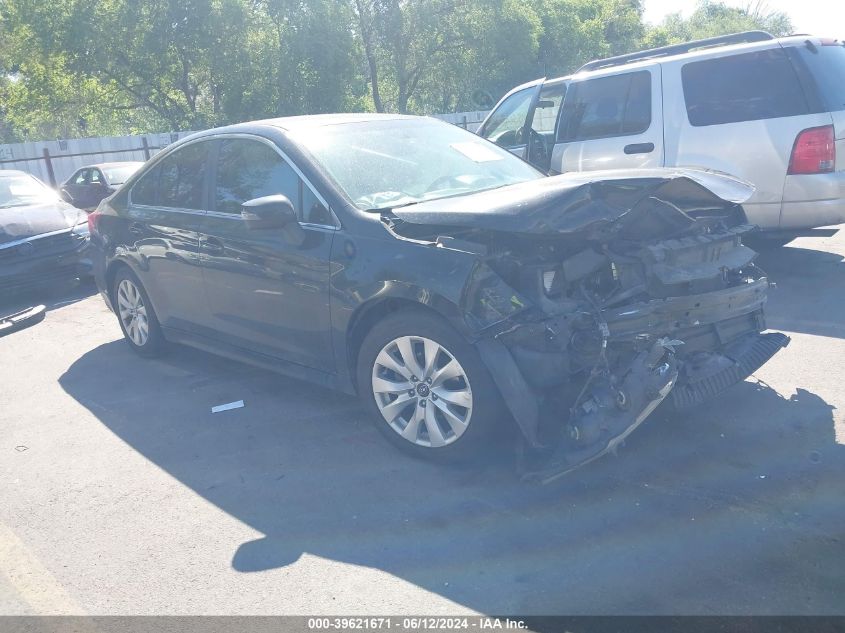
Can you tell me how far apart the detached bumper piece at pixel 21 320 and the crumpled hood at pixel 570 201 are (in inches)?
213

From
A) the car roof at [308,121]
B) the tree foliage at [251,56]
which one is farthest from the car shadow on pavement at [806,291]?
the tree foliage at [251,56]

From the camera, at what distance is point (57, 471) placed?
4.61 metres

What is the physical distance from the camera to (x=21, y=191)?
10055 mm

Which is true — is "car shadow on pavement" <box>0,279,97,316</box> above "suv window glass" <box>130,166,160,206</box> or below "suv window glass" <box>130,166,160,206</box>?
below

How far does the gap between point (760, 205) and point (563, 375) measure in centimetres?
404

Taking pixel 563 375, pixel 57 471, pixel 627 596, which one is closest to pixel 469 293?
pixel 563 375

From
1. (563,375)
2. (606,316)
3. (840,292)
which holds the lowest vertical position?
(840,292)

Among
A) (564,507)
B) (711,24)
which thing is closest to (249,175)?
(564,507)

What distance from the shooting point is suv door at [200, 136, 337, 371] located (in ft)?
15.1

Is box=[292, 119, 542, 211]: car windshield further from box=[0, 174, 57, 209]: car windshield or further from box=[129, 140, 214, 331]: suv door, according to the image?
box=[0, 174, 57, 209]: car windshield

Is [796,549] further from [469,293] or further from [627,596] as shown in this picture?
[469,293]

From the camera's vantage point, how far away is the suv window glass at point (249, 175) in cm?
490

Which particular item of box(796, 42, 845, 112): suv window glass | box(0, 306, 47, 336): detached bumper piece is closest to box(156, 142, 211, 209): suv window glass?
box(0, 306, 47, 336): detached bumper piece

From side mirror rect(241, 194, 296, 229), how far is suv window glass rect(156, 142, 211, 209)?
120 centimetres
